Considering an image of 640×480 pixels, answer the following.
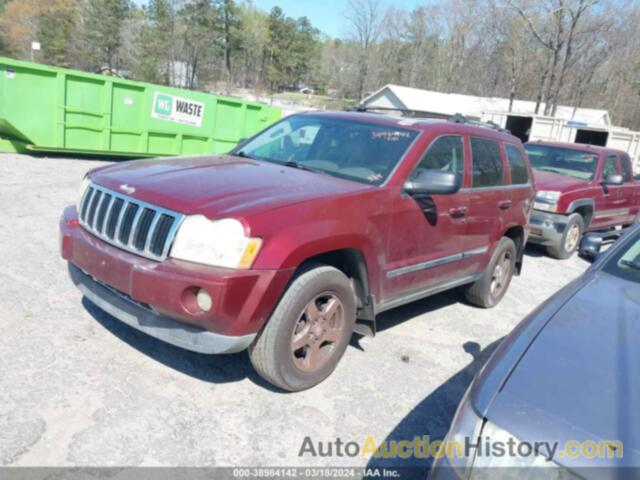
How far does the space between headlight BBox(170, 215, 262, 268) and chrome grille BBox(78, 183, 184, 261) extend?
7 cm

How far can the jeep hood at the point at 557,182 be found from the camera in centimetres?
838

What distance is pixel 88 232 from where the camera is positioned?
3.46m

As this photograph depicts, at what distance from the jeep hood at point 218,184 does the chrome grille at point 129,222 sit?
6 cm

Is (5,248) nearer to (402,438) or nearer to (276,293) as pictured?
(276,293)

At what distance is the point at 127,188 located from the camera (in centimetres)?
331

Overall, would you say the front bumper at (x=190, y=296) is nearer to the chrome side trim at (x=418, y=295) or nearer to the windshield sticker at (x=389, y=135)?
the chrome side trim at (x=418, y=295)

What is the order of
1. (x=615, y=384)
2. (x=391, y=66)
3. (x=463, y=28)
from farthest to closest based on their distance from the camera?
1. (x=391, y=66)
2. (x=463, y=28)
3. (x=615, y=384)

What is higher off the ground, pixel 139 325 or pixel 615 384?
pixel 615 384

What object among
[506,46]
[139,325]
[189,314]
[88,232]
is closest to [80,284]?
[88,232]

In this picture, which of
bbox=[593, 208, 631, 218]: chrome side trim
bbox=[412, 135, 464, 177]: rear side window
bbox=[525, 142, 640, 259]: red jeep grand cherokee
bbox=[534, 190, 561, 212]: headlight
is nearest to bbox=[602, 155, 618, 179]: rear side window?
bbox=[525, 142, 640, 259]: red jeep grand cherokee

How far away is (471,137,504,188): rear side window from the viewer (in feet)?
15.7

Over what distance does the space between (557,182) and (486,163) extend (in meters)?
4.37

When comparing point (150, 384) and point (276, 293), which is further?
point (150, 384)

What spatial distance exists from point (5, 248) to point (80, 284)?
8.34 feet
